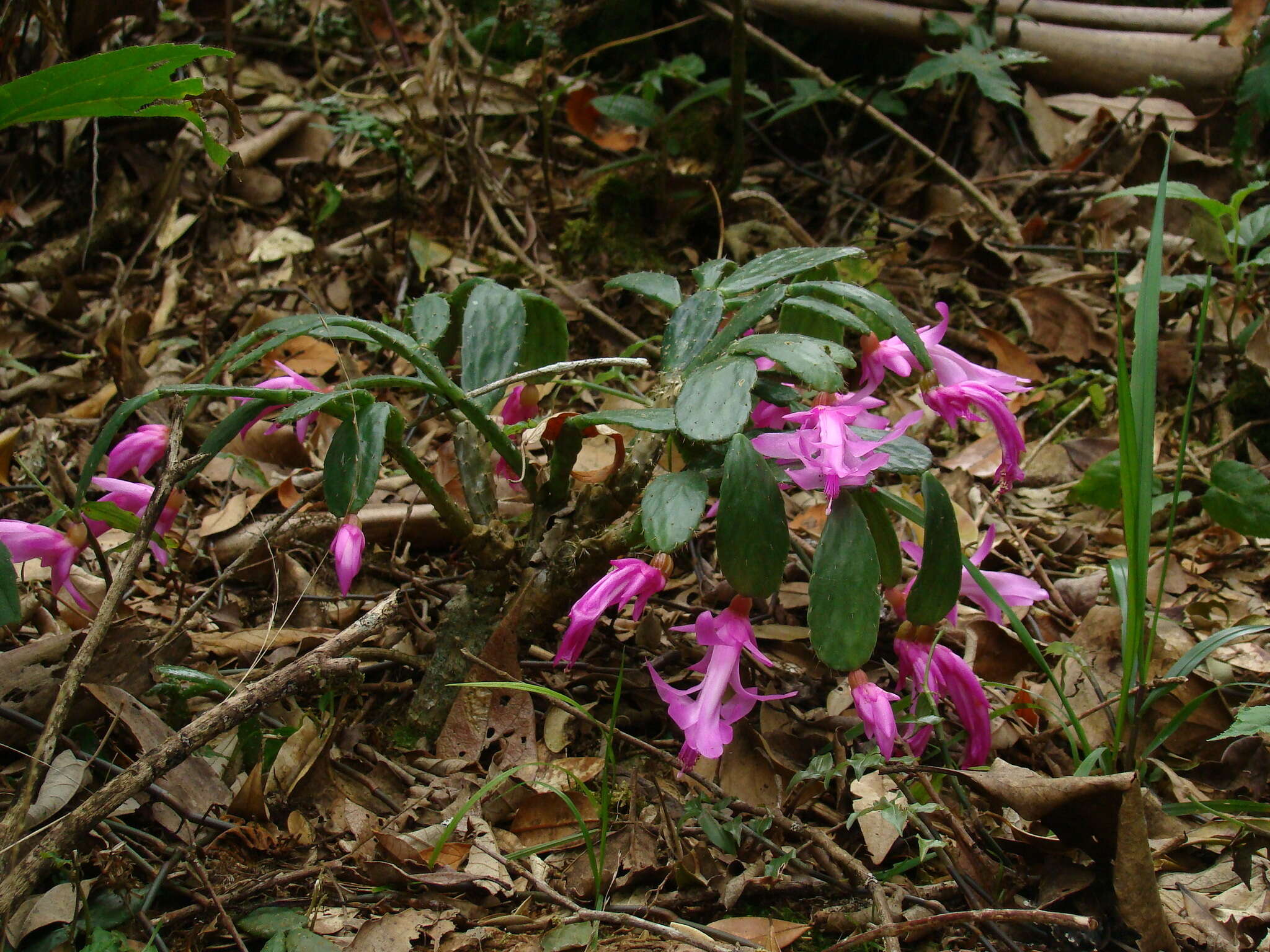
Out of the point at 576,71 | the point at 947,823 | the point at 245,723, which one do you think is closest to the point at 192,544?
the point at 245,723

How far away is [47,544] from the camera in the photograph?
4.44 ft

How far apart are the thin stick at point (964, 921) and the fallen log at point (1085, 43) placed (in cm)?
239

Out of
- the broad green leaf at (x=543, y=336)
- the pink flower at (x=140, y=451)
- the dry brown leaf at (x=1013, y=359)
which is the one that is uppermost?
the broad green leaf at (x=543, y=336)

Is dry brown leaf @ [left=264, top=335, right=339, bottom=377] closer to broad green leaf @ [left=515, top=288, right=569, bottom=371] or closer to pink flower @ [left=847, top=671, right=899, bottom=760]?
broad green leaf @ [left=515, top=288, right=569, bottom=371]

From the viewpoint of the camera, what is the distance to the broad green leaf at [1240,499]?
1633 mm

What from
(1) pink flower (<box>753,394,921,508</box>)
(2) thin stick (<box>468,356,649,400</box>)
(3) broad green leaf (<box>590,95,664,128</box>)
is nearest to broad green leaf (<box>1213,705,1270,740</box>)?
(1) pink flower (<box>753,394,921,508</box>)

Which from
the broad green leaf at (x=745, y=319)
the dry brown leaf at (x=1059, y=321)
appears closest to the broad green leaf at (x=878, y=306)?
the broad green leaf at (x=745, y=319)

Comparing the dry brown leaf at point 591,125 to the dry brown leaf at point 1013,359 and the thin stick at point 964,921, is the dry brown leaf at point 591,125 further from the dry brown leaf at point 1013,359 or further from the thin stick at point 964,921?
the thin stick at point 964,921

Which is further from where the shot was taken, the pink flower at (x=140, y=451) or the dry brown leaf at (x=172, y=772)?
the pink flower at (x=140, y=451)

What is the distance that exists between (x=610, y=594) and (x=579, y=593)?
25cm

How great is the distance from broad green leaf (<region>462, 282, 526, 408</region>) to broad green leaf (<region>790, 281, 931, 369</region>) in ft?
1.51

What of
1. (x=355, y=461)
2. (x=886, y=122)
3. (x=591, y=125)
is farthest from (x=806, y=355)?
(x=591, y=125)

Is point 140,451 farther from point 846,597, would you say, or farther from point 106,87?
point 846,597

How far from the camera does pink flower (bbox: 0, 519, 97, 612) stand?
4.41ft
